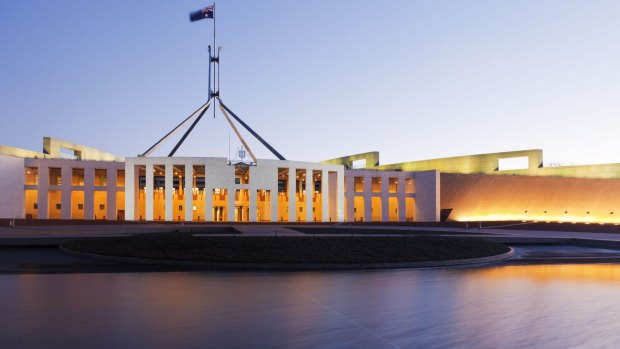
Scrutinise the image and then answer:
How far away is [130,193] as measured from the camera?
4462 cm

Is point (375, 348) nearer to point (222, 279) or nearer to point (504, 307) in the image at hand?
point (504, 307)

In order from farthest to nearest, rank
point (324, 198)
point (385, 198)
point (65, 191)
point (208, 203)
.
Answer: point (385, 198), point (324, 198), point (65, 191), point (208, 203)

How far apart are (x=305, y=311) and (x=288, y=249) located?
8.53 meters

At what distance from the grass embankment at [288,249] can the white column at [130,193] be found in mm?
25449

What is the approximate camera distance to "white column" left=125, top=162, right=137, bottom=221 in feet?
146

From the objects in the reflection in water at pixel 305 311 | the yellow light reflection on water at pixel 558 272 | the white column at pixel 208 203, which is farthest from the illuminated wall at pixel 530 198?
the reflection in water at pixel 305 311

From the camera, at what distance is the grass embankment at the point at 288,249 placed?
1578 cm

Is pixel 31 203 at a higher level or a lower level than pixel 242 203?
higher

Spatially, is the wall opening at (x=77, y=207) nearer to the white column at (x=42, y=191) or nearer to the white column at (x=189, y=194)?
the white column at (x=42, y=191)

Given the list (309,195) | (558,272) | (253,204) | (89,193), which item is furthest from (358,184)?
(558,272)

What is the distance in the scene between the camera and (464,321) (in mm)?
7906

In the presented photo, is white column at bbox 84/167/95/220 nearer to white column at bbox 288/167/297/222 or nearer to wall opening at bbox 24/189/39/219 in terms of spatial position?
wall opening at bbox 24/189/39/219

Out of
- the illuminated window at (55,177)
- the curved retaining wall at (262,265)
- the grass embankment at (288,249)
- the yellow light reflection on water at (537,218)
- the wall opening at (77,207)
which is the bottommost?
the yellow light reflection on water at (537,218)

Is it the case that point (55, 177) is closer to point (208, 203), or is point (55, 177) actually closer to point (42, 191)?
point (42, 191)
